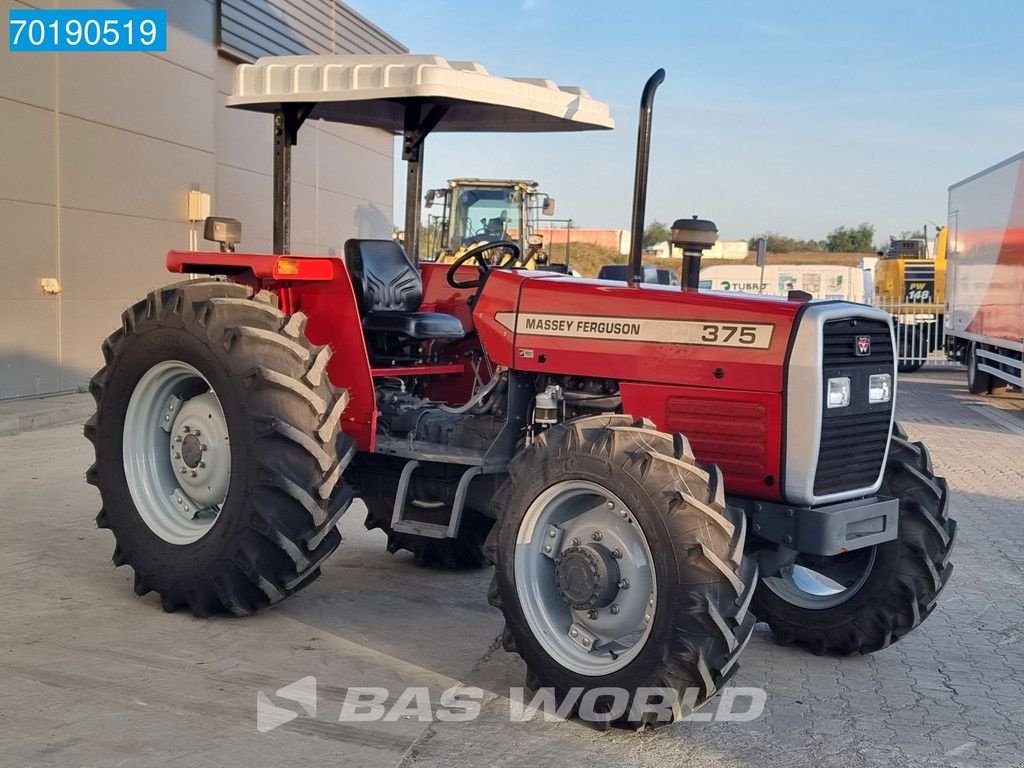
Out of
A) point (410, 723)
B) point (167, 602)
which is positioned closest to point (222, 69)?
point (167, 602)

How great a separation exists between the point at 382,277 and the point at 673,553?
263cm

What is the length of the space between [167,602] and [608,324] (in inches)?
96.3

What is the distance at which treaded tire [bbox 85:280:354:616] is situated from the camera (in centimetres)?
508

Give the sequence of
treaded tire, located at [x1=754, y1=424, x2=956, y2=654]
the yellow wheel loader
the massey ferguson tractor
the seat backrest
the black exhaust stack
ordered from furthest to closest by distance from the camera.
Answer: the yellow wheel loader → the seat backrest → treaded tire, located at [x1=754, y1=424, x2=956, y2=654] → the black exhaust stack → the massey ferguson tractor

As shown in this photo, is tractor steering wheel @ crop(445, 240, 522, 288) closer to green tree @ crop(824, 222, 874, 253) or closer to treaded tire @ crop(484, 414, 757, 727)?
treaded tire @ crop(484, 414, 757, 727)

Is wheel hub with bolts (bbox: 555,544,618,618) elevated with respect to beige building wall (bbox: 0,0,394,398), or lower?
lower

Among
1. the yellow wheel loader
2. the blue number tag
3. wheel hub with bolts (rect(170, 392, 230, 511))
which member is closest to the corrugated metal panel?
the blue number tag

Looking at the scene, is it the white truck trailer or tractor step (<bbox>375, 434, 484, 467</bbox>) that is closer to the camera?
tractor step (<bbox>375, 434, 484, 467</bbox>)

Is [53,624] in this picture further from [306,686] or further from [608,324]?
[608,324]

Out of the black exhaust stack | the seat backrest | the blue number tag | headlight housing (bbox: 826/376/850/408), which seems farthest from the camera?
the blue number tag

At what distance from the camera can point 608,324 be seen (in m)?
4.78

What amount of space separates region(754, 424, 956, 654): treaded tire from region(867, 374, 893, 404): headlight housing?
0.35 metres

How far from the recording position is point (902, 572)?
5.00 meters

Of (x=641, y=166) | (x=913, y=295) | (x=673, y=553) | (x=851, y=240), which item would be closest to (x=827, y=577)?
(x=673, y=553)
